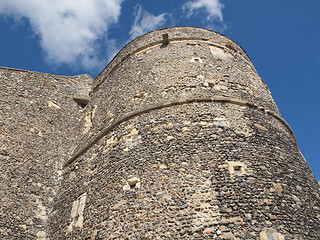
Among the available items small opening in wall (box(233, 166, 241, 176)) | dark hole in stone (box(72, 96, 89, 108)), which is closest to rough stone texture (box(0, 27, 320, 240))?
small opening in wall (box(233, 166, 241, 176))

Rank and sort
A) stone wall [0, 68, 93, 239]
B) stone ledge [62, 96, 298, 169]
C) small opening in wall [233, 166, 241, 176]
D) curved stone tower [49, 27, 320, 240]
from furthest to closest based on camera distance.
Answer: stone wall [0, 68, 93, 239]
stone ledge [62, 96, 298, 169]
small opening in wall [233, 166, 241, 176]
curved stone tower [49, 27, 320, 240]

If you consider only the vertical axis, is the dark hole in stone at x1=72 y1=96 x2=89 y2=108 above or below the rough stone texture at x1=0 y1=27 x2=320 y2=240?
above

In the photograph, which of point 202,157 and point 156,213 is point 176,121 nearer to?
point 202,157

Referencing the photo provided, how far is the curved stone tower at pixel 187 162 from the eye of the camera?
5.21 m

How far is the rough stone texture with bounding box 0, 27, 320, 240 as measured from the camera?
207 inches

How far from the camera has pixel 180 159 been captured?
617 cm

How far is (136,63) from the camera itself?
9984 mm

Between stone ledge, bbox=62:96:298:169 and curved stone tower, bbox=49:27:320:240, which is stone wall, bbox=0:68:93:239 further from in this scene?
stone ledge, bbox=62:96:298:169

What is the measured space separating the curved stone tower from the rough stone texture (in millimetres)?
23

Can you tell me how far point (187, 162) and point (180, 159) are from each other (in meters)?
0.17

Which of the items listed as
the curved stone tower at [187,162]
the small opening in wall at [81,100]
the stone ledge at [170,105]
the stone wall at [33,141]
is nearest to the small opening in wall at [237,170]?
the curved stone tower at [187,162]

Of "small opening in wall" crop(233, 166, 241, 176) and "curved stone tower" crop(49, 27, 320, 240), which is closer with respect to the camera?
"curved stone tower" crop(49, 27, 320, 240)

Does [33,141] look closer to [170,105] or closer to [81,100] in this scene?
[81,100]

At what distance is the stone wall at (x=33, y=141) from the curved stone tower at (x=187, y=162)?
1.79 ft
